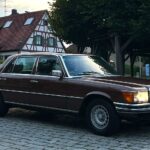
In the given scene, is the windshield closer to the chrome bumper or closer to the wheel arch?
the wheel arch

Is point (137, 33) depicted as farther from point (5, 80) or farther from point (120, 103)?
point (120, 103)

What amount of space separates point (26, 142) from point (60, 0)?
55.0 feet

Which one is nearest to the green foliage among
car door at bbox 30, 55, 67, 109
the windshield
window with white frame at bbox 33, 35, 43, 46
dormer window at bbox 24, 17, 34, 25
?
the windshield

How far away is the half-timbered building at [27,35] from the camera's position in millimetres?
58763

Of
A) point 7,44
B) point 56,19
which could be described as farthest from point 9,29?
point 56,19

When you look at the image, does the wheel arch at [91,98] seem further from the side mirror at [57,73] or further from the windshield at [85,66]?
the side mirror at [57,73]

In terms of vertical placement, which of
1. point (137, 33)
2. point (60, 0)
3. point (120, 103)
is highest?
point (60, 0)

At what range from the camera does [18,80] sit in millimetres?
10703

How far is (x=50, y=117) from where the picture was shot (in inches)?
447

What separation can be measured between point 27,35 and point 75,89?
50.3 meters

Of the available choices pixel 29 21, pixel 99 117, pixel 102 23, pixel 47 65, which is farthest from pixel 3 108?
pixel 29 21

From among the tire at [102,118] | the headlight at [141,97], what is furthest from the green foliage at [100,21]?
the headlight at [141,97]

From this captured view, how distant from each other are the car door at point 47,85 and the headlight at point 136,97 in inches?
61.2

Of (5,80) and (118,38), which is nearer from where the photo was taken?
(5,80)
